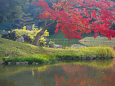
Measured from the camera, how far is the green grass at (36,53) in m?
8.70

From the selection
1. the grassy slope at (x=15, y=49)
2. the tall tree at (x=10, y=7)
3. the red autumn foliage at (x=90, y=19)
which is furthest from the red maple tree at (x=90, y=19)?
the tall tree at (x=10, y=7)

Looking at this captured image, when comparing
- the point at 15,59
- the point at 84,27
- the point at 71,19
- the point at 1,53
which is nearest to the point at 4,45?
the point at 1,53

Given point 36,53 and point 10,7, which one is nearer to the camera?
point 10,7

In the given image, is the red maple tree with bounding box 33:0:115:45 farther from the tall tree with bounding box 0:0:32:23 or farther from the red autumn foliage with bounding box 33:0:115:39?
the tall tree with bounding box 0:0:32:23

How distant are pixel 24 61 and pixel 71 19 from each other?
347 cm

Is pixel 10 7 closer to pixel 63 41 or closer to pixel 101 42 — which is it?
pixel 101 42

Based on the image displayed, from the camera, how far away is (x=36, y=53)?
981cm

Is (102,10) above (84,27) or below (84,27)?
above

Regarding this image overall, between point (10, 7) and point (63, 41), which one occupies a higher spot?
point (10, 7)

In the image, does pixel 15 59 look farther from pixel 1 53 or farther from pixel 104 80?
pixel 104 80

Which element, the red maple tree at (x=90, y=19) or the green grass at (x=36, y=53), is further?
the red maple tree at (x=90, y=19)

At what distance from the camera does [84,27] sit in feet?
33.7

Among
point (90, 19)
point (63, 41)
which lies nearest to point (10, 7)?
point (90, 19)

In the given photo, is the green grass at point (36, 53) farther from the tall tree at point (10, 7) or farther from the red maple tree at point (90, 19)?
the tall tree at point (10, 7)
